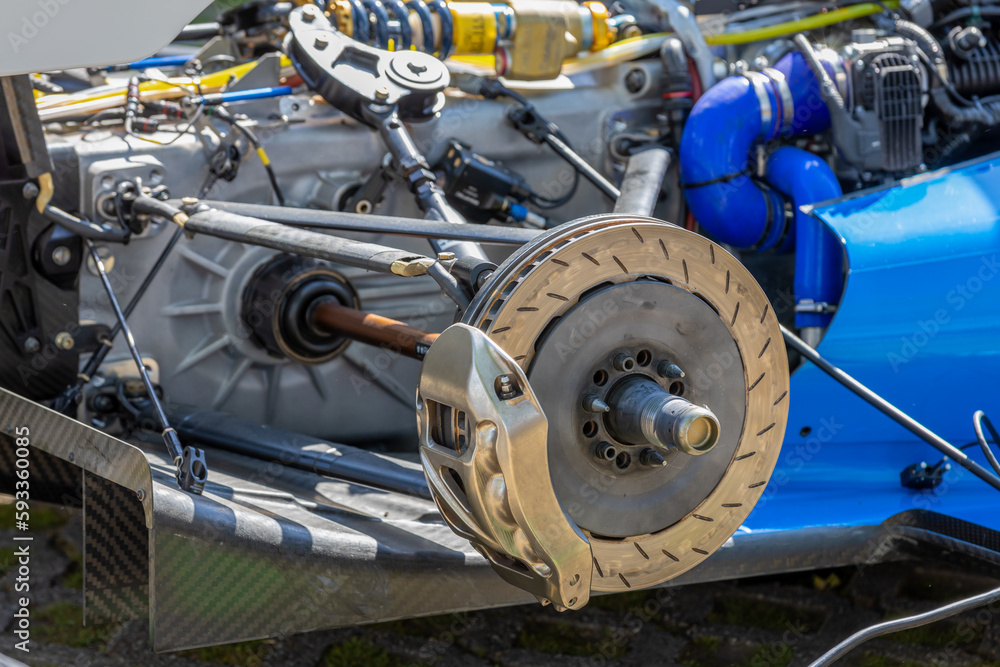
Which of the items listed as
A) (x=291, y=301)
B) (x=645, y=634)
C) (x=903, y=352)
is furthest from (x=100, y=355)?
(x=903, y=352)

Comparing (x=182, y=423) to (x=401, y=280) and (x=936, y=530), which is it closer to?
(x=401, y=280)

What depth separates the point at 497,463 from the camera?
1.43m

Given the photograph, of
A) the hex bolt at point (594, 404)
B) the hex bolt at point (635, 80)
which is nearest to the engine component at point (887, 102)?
the hex bolt at point (635, 80)

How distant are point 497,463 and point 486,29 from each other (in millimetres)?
1851

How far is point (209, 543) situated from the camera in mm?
1633

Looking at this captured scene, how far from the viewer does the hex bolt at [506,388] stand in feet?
4.65

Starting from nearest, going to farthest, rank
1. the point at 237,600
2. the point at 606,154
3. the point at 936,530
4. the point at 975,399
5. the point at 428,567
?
the point at 237,600
the point at 428,567
the point at 936,530
the point at 975,399
the point at 606,154

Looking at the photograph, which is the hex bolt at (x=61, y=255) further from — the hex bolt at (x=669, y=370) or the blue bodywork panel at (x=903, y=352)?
the blue bodywork panel at (x=903, y=352)

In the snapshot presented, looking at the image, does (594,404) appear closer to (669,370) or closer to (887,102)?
(669,370)

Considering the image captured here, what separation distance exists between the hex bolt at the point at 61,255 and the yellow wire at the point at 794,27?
208 cm

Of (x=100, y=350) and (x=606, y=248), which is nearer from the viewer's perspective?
(x=606, y=248)

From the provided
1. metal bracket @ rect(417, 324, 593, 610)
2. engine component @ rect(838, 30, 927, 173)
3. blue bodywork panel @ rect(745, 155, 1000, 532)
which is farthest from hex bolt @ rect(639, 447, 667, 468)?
engine component @ rect(838, 30, 927, 173)

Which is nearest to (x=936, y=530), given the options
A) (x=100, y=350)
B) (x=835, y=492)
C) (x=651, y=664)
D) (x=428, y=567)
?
(x=835, y=492)

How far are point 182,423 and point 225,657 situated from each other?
584mm
